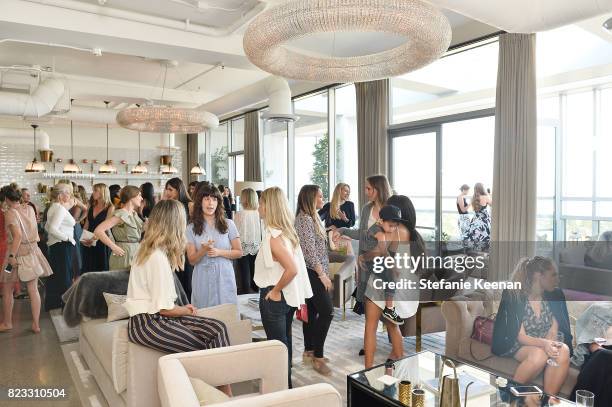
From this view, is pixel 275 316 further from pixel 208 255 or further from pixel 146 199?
pixel 146 199

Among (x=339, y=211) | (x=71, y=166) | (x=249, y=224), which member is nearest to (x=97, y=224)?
(x=249, y=224)

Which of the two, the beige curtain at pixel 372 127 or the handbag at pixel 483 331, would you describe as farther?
the beige curtain at pixel 372 127

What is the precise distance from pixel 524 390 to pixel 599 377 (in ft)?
1.68

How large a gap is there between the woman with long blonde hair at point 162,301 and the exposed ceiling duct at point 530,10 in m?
2.58

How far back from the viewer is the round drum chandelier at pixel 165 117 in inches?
261

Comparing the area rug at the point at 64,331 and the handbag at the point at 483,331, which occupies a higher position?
the handbag at the point at 483,331

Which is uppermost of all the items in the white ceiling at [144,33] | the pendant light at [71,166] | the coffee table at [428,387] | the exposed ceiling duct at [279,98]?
the white ceiling at [144,33]

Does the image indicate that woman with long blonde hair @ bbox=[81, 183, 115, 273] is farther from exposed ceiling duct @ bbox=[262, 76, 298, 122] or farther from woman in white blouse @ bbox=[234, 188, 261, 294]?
exposed ceiling duct @ bbox=[262, 76, 298, 122]

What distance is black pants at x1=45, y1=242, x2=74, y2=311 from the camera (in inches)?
237

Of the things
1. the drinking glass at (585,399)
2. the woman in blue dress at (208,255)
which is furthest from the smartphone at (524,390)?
the woman in blue dress at (208,255)

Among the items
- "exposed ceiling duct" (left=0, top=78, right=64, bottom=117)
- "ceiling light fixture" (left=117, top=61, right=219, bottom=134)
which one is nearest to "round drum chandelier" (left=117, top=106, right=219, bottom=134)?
"ceiling light fixture" (left=117, top=61, right=219, bottom=134)

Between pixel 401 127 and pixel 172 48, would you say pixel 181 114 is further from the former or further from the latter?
pixel 401 127

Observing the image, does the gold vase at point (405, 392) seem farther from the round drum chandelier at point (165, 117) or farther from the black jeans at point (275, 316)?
the round drum chandelier at point (165, 117)

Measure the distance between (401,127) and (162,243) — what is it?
15.8ft
